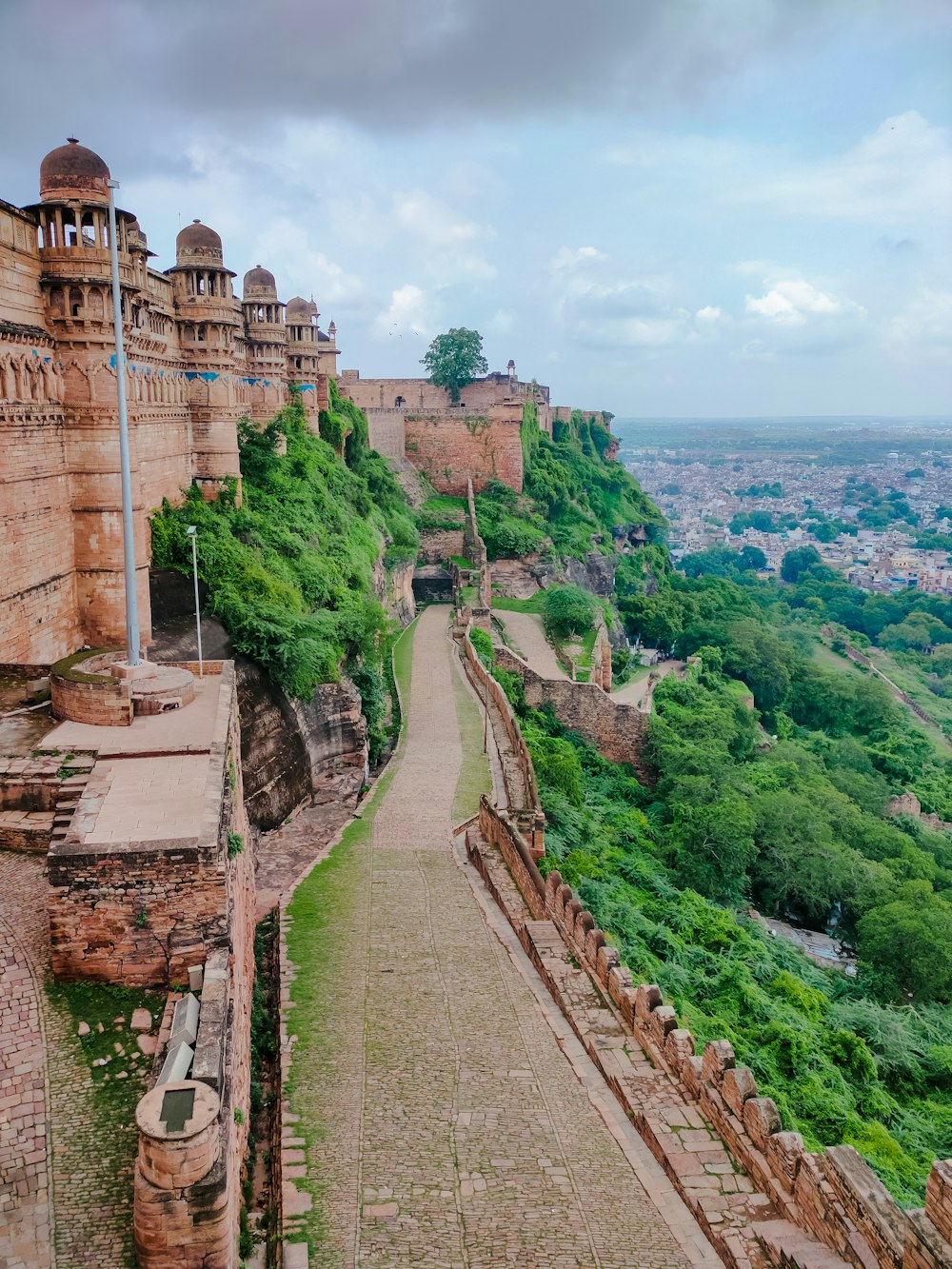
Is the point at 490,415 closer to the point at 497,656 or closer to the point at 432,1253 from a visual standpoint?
the point at 497,656

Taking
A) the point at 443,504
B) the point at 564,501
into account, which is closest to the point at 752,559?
the point at 564,501

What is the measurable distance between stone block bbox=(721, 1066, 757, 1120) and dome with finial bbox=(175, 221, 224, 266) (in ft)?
75.6

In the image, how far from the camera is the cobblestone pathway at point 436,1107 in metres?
8.38

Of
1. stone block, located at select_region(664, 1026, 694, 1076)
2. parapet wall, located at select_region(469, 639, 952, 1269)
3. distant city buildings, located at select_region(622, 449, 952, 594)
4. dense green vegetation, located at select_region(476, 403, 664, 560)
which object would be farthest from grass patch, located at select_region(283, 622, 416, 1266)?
distant city buildings, located at select_region(622, 449, 952, 594)

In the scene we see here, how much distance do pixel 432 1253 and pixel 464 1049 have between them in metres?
3.27

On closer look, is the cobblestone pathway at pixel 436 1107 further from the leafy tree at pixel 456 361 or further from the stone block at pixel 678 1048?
the leafy tree at pixel 456 361

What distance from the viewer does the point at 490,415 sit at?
176 feet

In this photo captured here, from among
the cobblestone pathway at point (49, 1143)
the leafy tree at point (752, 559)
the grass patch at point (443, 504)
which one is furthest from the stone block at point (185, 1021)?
the leafy tree at point (752, 559)

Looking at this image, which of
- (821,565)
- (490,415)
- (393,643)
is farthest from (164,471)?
(821,565)

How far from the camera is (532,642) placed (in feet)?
128

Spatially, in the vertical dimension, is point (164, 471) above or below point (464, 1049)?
above

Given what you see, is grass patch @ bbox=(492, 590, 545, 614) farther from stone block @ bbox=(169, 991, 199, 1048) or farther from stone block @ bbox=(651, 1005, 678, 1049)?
stone block @ bbox=(169, 991, 199, 1048)

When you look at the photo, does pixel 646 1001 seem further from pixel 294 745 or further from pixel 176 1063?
pixel 294 745

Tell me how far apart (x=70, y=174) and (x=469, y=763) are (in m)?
14.5
